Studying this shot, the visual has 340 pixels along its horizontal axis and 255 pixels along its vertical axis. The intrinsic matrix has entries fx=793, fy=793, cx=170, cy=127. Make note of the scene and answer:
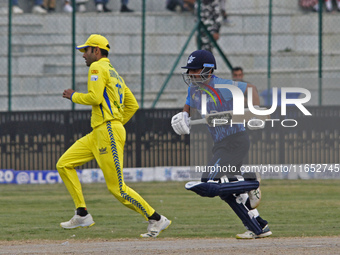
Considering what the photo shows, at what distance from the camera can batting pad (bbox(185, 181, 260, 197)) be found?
901 centimetres

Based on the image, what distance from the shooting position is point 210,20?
19.8 m

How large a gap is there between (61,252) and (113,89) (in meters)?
2.32

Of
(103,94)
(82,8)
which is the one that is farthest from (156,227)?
(82,8)

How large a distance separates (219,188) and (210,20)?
11335mm

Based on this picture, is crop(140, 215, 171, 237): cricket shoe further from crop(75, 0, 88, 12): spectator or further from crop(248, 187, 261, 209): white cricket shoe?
crop(75, 0, 88, 12): spectator

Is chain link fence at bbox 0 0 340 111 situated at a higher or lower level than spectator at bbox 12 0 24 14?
lower

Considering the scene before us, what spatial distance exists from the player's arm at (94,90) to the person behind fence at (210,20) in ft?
31.1

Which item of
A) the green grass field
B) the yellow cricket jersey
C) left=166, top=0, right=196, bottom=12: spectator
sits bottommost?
the green grass field

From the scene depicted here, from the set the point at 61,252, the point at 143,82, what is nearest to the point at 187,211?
the point at 61,252

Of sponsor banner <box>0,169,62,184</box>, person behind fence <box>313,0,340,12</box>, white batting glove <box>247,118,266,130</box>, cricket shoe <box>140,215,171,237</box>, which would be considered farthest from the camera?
person behind fence <box>313,0,340,12</box>

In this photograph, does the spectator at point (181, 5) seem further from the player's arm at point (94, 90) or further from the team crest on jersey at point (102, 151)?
the team crest on jersey at point (102, 151)

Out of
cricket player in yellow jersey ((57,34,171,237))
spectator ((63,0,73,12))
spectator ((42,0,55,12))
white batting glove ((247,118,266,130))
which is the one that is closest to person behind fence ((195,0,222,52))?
spectator ((63,0,73,12))

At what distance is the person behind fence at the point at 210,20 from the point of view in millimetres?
19234

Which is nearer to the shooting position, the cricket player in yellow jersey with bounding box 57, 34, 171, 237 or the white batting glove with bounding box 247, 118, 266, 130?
the white batting glove with bounding box 247, 118, 266, 130
